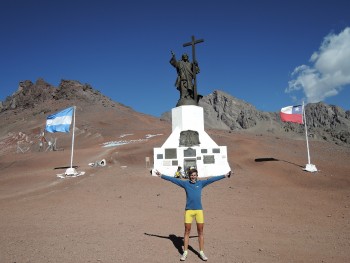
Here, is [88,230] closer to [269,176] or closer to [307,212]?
[307,212]

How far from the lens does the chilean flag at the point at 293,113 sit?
18938mm

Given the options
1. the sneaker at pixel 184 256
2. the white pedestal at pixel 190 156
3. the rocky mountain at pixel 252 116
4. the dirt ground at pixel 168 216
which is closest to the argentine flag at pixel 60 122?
the dirt ground at pixel 168 216

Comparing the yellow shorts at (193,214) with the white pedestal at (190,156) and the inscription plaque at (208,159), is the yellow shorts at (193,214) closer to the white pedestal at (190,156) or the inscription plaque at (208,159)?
the white pedestal at (190,156)

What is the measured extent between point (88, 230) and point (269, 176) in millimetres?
11459

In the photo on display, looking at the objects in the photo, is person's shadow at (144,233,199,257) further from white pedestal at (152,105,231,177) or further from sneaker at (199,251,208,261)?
white pedestal at (152,105,231,177)

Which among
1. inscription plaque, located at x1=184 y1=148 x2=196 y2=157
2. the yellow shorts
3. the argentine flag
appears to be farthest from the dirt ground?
the argentine flag

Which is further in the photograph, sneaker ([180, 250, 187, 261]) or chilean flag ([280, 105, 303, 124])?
chilean flag ([280, 105, 303, 124])

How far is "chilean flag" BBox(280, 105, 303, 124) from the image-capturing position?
18938 mm

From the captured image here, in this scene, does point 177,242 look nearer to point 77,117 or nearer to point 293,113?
point 293,113

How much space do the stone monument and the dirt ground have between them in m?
1.20

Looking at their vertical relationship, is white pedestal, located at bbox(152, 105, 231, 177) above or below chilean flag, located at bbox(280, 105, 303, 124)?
below

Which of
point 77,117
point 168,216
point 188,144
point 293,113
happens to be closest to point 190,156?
point 188,144

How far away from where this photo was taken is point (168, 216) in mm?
9578

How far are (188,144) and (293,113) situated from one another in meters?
6.81
